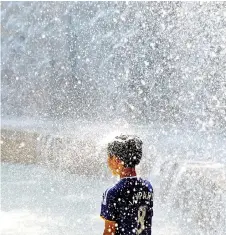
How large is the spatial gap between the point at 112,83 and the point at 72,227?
39.1ft

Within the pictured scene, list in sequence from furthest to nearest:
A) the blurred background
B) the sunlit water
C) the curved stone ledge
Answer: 1. the blurred background
2. the curved stone ledge
3. the sunlit water

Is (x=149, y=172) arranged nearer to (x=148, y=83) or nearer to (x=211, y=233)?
(x=211, y=233)

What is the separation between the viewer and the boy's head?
181 centimetres

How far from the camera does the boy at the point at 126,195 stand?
178 cm

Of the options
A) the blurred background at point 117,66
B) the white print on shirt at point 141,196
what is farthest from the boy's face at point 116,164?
the blurred background at point 117,66

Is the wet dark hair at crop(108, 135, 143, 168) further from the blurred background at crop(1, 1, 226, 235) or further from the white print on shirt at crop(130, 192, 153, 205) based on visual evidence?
the blurred background at crop(1, 1, 226, 235)

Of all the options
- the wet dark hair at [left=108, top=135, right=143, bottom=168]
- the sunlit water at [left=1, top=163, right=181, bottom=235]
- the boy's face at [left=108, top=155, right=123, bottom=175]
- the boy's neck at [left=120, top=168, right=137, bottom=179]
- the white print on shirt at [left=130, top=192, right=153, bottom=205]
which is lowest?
the white print on shirt at [left=130, top=192, right=153, bottom=205]

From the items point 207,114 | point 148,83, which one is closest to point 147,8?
point 148,83

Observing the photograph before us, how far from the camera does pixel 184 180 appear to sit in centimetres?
534

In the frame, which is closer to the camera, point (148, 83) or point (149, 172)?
point (149, 172)

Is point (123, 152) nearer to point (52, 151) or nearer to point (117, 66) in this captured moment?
point (52, 151)

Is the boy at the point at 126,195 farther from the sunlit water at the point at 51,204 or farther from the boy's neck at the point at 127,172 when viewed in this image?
the sunlit water at the point at 51,204

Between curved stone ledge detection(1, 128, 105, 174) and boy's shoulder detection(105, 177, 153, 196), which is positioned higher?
curved stone ledge detection(1, 128, 105, 174)

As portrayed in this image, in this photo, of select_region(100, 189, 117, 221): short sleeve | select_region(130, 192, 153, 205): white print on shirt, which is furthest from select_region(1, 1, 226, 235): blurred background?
select_region(100, 189, 117, 221): short sleeve
